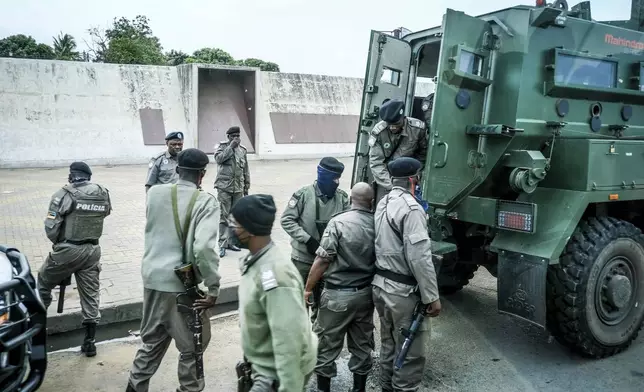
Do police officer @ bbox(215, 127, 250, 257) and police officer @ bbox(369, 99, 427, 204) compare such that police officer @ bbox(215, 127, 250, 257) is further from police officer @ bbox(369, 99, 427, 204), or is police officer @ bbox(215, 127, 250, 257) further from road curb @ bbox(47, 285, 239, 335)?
police officer @ bbox(369, 99, 427, 204)

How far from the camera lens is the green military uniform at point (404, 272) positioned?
3.15m

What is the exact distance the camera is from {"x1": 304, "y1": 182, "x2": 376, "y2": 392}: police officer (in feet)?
11.1

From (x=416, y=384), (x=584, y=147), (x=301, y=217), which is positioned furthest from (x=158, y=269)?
(x=584, y=147)

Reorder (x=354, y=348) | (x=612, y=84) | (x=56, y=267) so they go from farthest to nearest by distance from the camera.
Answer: (x=612, y=84) → (x=56, y=267) → (x=354, y=348)

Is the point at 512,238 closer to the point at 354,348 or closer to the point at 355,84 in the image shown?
the point at 354,348

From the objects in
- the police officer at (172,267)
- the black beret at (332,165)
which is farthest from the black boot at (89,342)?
the black beret at (332,165)

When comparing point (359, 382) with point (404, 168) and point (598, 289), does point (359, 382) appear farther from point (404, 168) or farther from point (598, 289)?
point (598, 289)

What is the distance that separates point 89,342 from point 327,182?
2275 millimetres

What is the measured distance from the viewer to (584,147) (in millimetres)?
4078

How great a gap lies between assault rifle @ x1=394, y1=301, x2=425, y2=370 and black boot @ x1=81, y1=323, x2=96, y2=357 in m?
2.45

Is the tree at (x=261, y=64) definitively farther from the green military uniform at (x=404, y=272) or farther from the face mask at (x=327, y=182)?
the green military uniform at (x=404, y=272)

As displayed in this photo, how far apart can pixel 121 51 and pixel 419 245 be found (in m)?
23.3

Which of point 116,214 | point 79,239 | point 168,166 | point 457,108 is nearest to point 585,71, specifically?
point 457,108

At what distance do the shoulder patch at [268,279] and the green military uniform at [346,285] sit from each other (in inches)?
52.3
